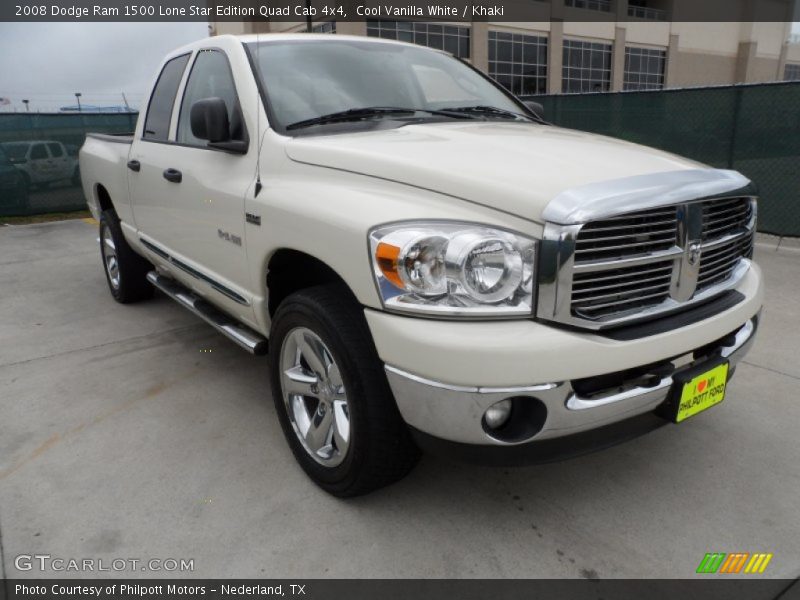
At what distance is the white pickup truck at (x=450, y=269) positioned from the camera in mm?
1924

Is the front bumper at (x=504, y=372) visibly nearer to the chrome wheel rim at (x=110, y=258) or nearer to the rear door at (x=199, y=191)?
the rear door at (x=199, y=191)

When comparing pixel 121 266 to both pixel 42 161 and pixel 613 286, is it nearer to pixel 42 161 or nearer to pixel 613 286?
pixel 613 286

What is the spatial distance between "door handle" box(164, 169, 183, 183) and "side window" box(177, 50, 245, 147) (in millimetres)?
181

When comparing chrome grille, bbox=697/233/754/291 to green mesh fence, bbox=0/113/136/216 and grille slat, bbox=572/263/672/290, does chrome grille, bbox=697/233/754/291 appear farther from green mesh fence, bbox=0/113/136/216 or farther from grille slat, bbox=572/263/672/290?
green mesh fence, bbox=0/113/136/216

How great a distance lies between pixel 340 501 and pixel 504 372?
1078 mm

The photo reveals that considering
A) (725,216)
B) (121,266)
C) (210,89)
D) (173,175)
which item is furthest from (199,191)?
(725,216)

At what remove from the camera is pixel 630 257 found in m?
2.02

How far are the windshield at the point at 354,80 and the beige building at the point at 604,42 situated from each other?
25.4m

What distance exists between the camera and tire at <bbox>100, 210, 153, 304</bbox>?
16.5 ft

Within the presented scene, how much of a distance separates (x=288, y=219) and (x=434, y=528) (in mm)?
1324

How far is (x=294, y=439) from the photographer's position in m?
2.73

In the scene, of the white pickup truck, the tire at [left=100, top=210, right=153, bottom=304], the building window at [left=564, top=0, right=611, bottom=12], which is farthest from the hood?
the building window at [left=564, top=0, right=611, bottom=12]

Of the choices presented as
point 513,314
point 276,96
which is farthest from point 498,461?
point 276,96

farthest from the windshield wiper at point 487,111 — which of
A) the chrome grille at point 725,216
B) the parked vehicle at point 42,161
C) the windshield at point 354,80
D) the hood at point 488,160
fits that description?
the parked vehicle at point 42,161
